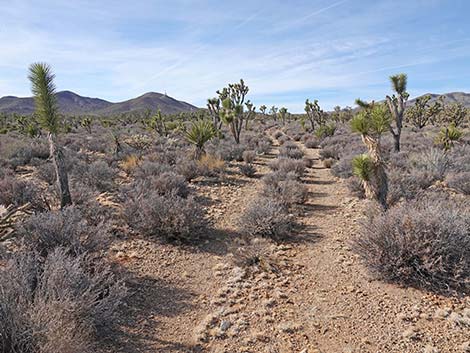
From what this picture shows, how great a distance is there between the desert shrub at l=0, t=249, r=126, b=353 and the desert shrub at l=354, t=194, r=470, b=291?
11.4 feet

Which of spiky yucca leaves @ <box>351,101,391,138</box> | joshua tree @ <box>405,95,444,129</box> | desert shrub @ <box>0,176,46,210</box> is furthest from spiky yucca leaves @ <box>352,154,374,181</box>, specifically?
joshua tree @ <box>405,95,444,129</box>

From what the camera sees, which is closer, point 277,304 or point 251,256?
point 277,304

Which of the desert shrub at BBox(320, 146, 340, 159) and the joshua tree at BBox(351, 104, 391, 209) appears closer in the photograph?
the joshua tree at BBox(351, 104, 391, 209)

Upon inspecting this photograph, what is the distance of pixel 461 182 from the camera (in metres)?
8.34

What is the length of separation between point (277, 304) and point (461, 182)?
699cm

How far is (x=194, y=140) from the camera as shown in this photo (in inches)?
534

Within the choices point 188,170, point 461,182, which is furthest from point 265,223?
point 461,182

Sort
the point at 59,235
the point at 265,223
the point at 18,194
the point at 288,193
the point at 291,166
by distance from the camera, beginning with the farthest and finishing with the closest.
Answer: the point at 291,166 → the point at 288,193 → the point at 18,194 → the point at 265,223 → the point at 59,235

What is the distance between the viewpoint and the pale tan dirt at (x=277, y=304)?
3.34 metres

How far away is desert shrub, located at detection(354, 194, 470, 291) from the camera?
4.06 metres

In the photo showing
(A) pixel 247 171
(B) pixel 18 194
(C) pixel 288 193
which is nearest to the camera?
(B) pixel 18 194

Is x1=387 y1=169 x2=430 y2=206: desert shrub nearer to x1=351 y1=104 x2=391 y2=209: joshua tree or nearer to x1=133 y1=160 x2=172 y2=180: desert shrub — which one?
x1=351 y1=104 x2=391 y2=209: joshua tree

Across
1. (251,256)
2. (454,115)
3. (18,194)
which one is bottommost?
(251,256)

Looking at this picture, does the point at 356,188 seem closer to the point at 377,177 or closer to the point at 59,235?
the point at 377,177
